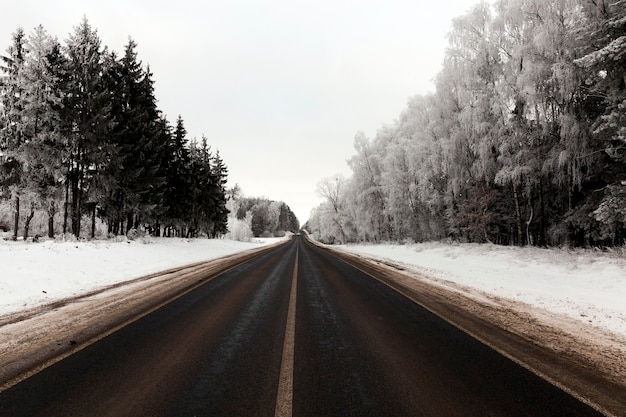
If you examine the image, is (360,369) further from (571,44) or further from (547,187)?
(547,187)

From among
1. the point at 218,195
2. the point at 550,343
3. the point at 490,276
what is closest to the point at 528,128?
the point at 490,276

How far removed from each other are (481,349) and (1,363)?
19.8 feet

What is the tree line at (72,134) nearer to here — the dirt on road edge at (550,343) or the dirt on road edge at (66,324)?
the dirt on road edge at (66,324)

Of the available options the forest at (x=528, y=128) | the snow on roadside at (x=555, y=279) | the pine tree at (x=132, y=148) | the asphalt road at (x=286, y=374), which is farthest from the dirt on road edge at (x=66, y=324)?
the pine tree at (x=132, y=148)

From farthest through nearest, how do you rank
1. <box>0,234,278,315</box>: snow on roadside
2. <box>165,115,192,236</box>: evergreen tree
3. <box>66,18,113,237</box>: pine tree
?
<box>165,115,192,236</box>: evergreen tree, <box>66,18,113,237</box>: pine tree, <box>0,234,278,315</box>: snow on roadside

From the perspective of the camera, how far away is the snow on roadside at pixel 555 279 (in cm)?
748

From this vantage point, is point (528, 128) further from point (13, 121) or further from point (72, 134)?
point (13, 121)

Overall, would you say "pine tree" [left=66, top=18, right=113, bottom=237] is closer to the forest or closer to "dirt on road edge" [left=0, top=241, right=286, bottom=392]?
"dirt on road edge" [left=0, top=241, right=286, bottom=392]

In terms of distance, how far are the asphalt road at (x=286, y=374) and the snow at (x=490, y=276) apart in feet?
11.9

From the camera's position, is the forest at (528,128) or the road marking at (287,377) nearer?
the road marking at (287,377)

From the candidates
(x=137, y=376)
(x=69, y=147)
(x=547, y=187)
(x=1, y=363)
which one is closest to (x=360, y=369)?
(x=137, y=376)

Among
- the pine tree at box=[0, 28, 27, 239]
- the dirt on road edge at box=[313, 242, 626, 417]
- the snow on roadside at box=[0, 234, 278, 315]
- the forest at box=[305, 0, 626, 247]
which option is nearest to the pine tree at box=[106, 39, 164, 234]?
the pine tree at box=[0, 28, 27, 239]

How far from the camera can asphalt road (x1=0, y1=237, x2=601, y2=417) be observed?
10.2 feet

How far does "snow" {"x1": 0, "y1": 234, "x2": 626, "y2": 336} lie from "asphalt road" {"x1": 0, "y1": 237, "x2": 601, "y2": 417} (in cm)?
363
